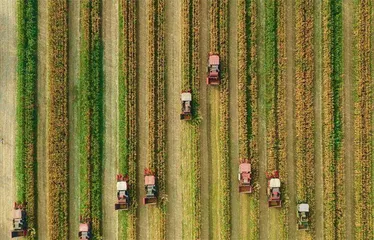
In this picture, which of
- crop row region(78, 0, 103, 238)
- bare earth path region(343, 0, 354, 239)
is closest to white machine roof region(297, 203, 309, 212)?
bare earth path region(343, 0, 354, 239)

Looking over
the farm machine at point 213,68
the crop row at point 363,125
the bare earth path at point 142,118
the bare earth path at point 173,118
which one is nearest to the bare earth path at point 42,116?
the bare earth path at point 142,118

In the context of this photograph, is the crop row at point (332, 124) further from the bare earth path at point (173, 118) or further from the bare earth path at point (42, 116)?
the bare earth path at point (42, 116)

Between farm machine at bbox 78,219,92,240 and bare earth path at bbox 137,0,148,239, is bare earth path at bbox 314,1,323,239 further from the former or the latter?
farm machine at bbox 78,219,92,240

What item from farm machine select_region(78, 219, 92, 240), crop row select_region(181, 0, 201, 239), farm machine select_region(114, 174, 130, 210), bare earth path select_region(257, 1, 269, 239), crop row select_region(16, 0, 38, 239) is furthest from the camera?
bare earth path select_region(257, 1, 269, 239)

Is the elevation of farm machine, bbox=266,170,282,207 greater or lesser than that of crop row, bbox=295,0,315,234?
lesser

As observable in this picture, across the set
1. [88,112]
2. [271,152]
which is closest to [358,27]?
[271,152]

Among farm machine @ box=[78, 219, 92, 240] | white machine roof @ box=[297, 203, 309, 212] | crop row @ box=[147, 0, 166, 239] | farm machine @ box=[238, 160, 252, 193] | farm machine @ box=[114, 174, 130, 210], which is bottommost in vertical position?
farm machine @ box=[78, 219, 92, 240]
